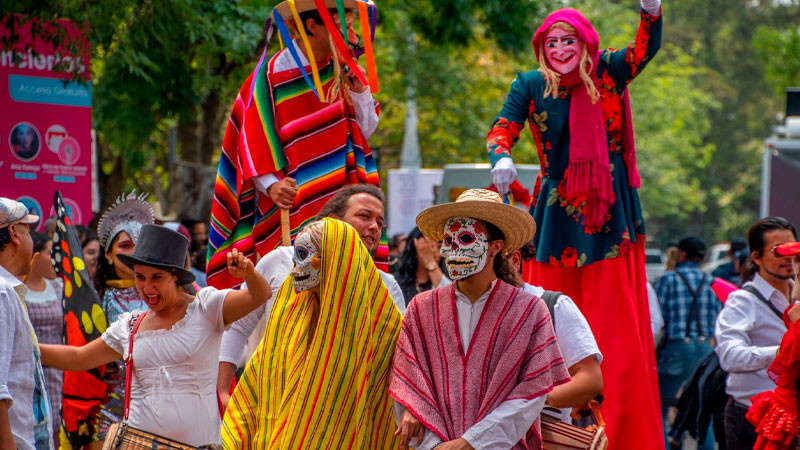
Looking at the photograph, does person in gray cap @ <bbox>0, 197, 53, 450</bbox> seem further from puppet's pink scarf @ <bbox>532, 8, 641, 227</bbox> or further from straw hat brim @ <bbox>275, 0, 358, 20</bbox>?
puppet's pink scarf @ <bbox>532, 8, 641, 227</bbox>

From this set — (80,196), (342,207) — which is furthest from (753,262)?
(80,196)

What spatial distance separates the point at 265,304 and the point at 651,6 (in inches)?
101

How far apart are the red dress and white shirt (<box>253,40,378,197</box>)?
2.43 metres

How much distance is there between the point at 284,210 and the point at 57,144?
15.3ft

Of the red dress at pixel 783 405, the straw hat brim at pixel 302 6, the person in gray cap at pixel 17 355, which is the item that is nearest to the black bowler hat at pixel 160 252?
the person in gray cap at pixel 17 355

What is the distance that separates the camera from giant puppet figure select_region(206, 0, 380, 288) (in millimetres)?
6121

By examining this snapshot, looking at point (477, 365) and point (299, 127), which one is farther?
point (299, 127)

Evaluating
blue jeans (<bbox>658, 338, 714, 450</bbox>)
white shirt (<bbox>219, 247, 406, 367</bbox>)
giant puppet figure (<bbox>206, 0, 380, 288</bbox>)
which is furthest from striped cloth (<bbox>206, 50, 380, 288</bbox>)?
blue jeans (<bbox>658, 338, 714, 450</bbox>)

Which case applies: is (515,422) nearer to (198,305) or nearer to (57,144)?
(198,305)

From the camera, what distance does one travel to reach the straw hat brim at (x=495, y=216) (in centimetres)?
460

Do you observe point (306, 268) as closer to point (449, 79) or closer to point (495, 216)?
point (495, 216)

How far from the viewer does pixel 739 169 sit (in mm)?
56719

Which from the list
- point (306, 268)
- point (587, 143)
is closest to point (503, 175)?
point (587, 143)

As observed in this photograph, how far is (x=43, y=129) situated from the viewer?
972 cm
